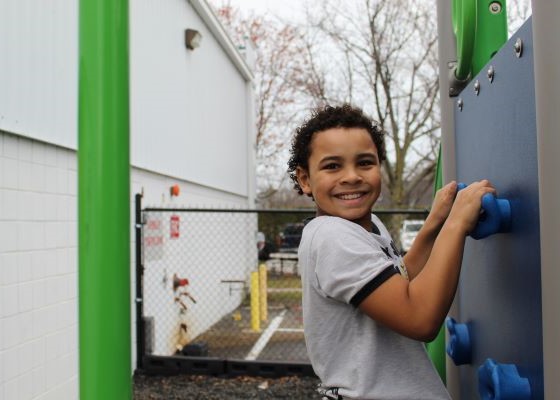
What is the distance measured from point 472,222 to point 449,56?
28.4 inches

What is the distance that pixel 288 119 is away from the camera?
18562mm

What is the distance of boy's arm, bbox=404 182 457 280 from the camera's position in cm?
125

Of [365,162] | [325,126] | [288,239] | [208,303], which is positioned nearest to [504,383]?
[365,162]

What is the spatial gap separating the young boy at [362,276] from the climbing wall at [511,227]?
0.29 ft

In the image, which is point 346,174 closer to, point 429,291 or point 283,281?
point 429,291

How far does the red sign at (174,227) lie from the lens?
6.67 metres

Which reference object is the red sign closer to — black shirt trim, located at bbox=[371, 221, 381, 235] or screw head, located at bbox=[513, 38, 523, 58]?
black shirt trim, located at bbox=[371, 221, 381, 235]

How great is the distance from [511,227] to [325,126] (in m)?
0.46

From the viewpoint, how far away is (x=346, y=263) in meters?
1.08

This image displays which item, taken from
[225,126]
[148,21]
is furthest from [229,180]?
[148,21]

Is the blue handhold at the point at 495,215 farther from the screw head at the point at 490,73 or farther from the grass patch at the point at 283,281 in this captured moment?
the grass patch at the point at 283,281
